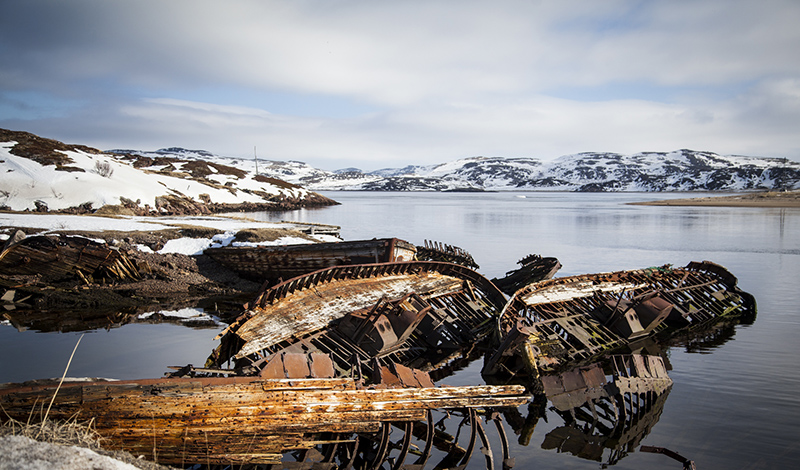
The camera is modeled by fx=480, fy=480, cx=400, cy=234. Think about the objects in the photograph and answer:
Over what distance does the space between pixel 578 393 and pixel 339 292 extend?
6833mm

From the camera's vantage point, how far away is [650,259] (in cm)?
3325

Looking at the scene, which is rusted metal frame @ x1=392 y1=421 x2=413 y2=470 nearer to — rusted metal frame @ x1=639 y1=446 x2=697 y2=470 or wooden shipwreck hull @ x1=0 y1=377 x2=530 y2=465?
wooden shipwreck hull @ x1=0 y1=377 x2=530 y2=465

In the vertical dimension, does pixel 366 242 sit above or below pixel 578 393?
above

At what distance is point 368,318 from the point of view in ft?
40.4

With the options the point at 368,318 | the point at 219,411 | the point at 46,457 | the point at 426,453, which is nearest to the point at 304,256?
the point at 368,318

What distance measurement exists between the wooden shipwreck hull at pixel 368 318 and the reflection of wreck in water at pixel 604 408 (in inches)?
159

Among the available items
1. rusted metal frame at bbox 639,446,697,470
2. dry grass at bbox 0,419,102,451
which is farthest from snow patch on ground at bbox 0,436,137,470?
rusted metal frame at bbox 639,446,697,470

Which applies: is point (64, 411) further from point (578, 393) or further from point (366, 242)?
point (366, 242)

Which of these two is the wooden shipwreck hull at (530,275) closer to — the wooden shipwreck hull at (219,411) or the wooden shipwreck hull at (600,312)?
the wooden shipwreck hull at (600,312)

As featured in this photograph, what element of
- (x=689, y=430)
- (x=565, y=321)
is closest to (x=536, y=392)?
(x=689, y=430)

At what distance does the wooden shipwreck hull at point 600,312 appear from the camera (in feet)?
42.1

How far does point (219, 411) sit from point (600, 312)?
45.7 feet

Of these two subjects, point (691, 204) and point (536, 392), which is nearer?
point (536, 392)

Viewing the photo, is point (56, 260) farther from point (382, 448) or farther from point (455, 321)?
point (382, 448)
